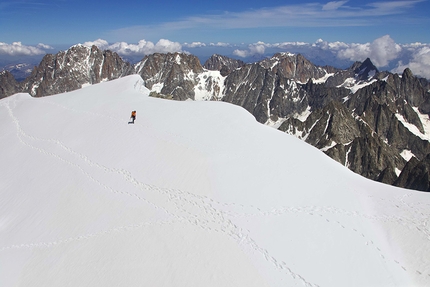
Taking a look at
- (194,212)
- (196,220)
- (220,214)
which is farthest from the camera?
(194,212)

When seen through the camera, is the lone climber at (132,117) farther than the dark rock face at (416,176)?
No

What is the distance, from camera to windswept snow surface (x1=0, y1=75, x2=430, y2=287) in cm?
1484

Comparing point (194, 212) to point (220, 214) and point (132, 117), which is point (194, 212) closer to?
point (220, 214)

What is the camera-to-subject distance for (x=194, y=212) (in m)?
18.2

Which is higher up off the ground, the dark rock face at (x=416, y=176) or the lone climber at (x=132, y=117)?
the lone climber at (x=132, y=117)

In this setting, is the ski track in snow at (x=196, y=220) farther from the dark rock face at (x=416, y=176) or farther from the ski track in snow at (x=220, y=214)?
the dark rock face at (x=416, y=176)

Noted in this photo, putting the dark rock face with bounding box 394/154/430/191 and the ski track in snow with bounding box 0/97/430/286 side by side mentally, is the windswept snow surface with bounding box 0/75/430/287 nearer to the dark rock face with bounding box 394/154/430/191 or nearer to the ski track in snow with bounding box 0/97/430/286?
the ski track in snow with bounding box 0/97/430/286

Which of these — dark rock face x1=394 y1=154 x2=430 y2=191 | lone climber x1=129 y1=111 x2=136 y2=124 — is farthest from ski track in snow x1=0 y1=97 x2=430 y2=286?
dark rock face x1=394 y1=154 x2=430 y2=191

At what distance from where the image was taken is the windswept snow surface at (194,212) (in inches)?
584

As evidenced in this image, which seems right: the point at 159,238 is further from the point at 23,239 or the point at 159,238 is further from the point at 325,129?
the point at 325,129

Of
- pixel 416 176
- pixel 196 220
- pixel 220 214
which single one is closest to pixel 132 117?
pixel 196 220

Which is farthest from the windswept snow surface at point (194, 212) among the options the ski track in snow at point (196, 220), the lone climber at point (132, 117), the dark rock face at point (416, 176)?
the dark rock face at point (416, 176)

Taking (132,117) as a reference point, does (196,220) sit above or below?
below

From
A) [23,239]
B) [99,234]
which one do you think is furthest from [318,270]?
[23,239]
